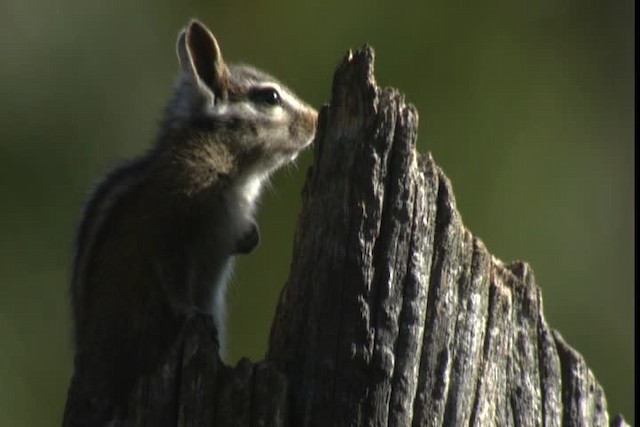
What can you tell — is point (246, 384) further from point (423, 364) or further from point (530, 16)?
point (530, 16)

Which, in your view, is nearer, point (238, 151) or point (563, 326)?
point (238, 151)

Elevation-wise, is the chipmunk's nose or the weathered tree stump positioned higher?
the chipmunk's nose

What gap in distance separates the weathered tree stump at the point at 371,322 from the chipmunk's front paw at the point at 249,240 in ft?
5.99

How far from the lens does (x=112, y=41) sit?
1492 cm

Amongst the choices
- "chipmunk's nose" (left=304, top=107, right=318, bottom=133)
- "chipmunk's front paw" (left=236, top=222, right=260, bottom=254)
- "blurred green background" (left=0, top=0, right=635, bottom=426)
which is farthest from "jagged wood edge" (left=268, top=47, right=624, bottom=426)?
"blurred green background" (left=0, top=0, right=635, bottom=426)

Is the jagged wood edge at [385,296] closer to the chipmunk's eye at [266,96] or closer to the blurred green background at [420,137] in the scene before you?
the chipmunk's eye at [266,96]

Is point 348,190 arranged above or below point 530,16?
below

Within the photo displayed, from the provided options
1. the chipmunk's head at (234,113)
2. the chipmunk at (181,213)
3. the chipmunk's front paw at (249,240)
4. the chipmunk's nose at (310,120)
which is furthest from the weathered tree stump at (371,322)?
the chipmunk's nose at (310,120)

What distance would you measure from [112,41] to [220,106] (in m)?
6.39

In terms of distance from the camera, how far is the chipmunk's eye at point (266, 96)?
886cm

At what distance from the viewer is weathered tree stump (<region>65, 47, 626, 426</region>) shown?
6.05 meters

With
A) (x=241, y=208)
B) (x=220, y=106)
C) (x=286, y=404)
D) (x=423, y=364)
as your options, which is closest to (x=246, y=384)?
(x=286, y=404)

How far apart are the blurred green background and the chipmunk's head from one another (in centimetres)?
344

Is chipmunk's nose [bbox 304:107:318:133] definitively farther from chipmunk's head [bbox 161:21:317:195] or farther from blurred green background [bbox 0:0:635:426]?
blurred green background [bbox 0:0:635:426]
